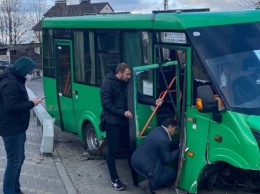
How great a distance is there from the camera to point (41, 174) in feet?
28.9

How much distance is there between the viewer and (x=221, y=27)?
22.7ft

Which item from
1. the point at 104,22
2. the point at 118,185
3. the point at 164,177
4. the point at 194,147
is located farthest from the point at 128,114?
the point at 104,22

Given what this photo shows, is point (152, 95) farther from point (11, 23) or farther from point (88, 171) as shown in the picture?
point (11, 23)

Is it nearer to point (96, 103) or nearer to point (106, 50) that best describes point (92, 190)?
point (96, 103)

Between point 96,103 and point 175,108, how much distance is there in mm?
2754

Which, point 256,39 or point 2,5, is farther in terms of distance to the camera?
point 2,5

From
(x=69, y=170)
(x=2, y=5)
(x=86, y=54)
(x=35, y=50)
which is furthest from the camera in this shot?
(x=2, y=5)

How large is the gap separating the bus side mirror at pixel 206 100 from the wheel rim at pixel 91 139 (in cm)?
421

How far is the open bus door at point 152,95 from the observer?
7.43m

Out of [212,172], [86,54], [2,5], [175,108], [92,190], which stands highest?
[2,5]

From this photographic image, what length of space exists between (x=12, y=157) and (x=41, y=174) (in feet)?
6.97

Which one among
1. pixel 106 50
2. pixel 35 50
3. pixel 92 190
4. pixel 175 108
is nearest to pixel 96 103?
pixel 106 50

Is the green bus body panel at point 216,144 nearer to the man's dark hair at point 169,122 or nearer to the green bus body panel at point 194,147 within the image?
the green bus body panel at point 194,147

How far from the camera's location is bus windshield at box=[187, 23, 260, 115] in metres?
6.38
